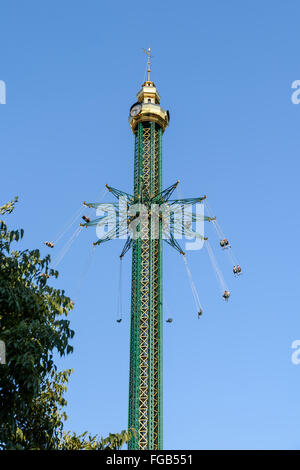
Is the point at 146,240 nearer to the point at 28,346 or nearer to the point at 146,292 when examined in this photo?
the point at 146,292

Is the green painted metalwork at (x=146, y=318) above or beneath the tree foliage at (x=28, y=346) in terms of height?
above

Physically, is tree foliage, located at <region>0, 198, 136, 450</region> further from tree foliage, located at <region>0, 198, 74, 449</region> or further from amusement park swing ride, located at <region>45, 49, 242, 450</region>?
amusement park swing ride, located at <region>45, 49, 242, 450</region>

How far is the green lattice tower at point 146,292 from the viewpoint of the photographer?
46.9 metres

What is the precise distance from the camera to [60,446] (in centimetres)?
2030

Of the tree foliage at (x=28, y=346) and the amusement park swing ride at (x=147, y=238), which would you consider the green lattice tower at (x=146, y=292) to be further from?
the tree foliage at (x=28, y=346)

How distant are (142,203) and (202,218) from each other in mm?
5047

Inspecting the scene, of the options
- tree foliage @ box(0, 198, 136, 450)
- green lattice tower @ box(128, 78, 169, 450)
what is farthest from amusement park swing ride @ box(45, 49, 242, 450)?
tree foliage @ box(0, 198, 136, 450)

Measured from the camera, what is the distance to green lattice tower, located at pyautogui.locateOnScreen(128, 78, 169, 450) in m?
46.9

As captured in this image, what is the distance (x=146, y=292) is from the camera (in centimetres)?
5200

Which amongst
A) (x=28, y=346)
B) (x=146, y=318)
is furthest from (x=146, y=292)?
(x=28, y=346)

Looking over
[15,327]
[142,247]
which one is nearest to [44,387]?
[15,327]

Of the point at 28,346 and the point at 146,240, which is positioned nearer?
the point at 28,346

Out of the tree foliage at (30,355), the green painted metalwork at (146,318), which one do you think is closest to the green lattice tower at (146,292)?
the green painted metalwork at (146,318)
